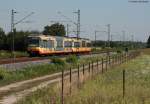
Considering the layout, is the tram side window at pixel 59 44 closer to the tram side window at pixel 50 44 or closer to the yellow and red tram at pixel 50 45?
the yellow and red tram at pixel 50 45

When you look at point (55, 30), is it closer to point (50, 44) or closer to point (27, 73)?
point (50, 44)

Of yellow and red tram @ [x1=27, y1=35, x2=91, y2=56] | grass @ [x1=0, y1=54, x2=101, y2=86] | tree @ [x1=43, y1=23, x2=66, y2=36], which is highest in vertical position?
tree @ [x1=43, y1=23, x2=66, y2=36]

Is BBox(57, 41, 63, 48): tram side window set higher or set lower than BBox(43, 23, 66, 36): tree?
lower

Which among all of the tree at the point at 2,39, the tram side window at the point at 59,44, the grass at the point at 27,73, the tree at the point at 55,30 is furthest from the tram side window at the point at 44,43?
the tree at the point at 55,30

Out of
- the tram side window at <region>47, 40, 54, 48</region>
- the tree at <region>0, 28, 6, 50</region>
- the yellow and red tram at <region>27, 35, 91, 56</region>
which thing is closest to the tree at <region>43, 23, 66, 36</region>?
the tree at <region>0, 28, 6, 50</region>

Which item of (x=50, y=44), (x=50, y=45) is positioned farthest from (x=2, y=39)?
(x=50, y=44)

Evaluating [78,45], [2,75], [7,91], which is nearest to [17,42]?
[78,45]

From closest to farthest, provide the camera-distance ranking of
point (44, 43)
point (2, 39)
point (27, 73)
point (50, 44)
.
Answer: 1. point (27, 73)
2. point (44, 43)
3. point (50, 44)
4. point (2, 39)

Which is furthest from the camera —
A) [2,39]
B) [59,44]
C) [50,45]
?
[2,39]

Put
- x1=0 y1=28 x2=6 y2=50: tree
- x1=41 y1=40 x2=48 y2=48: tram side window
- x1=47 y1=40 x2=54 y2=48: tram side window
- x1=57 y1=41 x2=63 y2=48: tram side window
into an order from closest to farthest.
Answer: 1. x1=41 y1=40 x2=48 y2=48: tram side window
2. x1=47 y1=40 x2=54 y2=48: tram side window
3. x1=57 y1=41 x2=63 y2=48: tram side window
4. x1=0 y1=28 x2=6 y2=50: tree

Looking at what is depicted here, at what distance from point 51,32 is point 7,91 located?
134 metres

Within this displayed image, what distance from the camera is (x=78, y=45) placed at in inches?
3649

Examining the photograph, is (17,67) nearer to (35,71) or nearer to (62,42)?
(35,71)

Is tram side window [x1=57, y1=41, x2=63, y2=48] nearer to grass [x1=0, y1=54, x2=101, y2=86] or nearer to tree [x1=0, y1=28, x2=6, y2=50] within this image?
grass [x1=0, y1=54, x2=101, y2=86]
